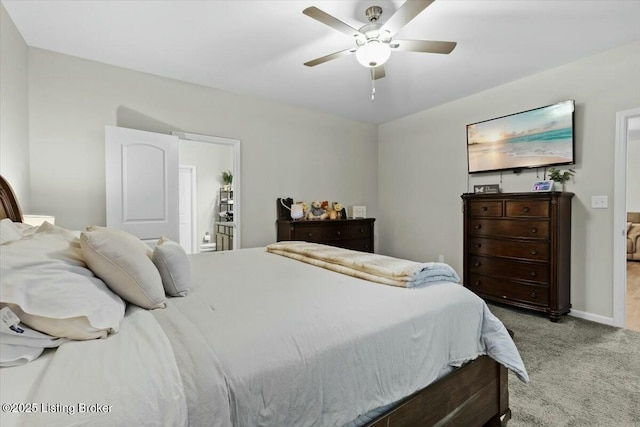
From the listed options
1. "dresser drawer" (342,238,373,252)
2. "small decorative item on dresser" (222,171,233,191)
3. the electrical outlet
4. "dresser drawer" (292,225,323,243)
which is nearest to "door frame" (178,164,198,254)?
"small decorative item on dresser" (222,171,233,191)

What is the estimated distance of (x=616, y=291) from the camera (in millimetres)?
→ 2799

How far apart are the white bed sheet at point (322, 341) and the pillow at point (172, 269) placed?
0.19ft

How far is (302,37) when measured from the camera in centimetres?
256

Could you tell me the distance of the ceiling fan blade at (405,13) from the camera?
5.62 ft

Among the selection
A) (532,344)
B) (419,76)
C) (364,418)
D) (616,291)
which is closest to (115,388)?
(364,418)

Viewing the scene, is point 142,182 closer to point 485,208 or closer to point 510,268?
point 485,208

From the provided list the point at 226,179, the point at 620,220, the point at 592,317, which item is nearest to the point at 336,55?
the point at 620,220

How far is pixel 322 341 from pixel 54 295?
2.59 feet

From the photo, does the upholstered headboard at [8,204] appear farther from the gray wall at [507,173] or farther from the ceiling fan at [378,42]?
the gray wall at [507,173]

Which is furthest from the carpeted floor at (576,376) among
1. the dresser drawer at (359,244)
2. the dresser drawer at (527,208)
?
the dresser drawer at (359,244)

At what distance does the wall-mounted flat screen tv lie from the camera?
3064 millimetres

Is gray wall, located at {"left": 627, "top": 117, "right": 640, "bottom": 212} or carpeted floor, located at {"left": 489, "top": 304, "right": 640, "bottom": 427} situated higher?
gray wall, located at {"left": 627, "top": 117, "right": 640, "bottom": 212}

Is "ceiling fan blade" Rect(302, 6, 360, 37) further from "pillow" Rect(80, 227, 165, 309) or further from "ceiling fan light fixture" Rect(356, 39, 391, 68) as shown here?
"pillow" Rect(80, 227, 165, 309)

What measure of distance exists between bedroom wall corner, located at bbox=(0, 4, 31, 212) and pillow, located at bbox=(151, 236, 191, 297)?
5.87 feet
